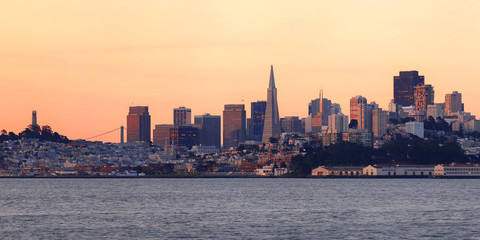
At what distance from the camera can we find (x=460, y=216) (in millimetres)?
74812

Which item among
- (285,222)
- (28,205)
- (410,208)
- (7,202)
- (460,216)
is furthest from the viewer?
(7,202)

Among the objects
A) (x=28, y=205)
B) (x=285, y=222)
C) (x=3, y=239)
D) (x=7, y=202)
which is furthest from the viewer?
(x=7, y=202)

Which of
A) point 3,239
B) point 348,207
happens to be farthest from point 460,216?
point 3,239

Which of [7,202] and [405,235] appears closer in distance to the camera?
[405,235]

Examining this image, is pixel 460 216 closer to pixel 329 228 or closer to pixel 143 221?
pixel 329 228

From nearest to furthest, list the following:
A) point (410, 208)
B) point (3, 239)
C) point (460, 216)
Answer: point (3, 239) < point (460, 216) < point (410, 208)

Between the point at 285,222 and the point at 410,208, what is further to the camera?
the point at 410,208

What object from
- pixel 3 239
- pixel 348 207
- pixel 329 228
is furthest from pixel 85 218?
pixel 348 207

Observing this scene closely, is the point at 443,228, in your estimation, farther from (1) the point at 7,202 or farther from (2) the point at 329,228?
(1) the point at 7,202

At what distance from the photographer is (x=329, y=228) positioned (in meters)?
64.9

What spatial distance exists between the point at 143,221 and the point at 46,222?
303 inches

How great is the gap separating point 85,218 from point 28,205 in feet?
69.5

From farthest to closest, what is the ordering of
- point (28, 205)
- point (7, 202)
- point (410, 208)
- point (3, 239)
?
point (7, 202) < point (28, 205) < point (410, 208) < point (3, 239)

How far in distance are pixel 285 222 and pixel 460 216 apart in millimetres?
15883
